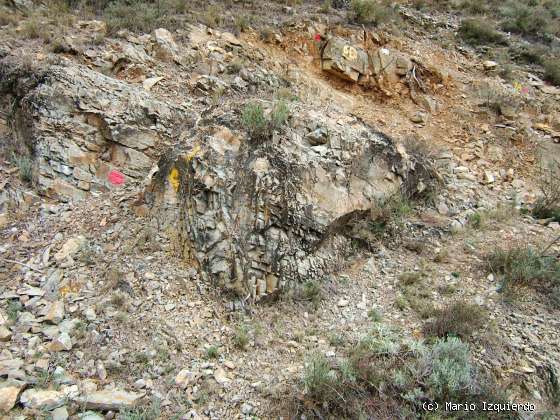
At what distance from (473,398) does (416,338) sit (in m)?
0.69

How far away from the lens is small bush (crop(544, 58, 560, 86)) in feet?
25.3

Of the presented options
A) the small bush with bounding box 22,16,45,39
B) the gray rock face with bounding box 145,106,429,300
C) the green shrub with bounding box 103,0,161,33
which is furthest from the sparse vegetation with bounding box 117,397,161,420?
the green shrub with bounding box 103,0,161,33

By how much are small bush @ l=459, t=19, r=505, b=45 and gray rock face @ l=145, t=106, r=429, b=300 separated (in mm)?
6053

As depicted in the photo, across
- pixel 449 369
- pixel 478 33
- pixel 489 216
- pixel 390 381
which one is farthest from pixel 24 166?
pixel 478 33

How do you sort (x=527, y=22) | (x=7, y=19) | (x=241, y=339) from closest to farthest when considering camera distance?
1. (x=241, y=339)
2. (x=7, y=19)
3. (x=527, y=22)

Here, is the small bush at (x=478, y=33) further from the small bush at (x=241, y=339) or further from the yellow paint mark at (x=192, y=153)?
the small bush at (x=241, y=339)

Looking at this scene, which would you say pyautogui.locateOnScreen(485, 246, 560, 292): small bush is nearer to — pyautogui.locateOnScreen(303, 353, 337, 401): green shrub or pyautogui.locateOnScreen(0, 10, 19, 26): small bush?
pyautogui.locateOnScreen(303, 353, 337, 401): green shrub

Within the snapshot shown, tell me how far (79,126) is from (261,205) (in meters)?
2.88

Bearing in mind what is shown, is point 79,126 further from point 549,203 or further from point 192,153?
point 549,203

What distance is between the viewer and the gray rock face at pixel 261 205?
387 centimetres

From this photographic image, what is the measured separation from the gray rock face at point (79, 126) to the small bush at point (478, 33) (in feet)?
24.4

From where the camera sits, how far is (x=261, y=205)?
4.04 meters

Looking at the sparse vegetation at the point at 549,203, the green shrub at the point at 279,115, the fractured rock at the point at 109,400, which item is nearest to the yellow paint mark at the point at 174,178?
the green shrub at the point at 279,115

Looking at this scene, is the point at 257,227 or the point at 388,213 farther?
the point at 388,213
